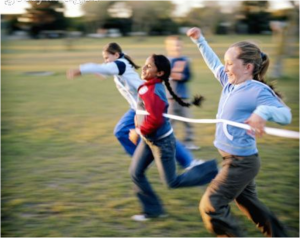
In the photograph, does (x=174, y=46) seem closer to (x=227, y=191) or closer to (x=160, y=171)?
(x=160, y=171)

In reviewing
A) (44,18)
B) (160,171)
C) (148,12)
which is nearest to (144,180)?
(160,171)

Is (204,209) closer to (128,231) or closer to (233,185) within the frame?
(233,185)

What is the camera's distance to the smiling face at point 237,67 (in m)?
2.67

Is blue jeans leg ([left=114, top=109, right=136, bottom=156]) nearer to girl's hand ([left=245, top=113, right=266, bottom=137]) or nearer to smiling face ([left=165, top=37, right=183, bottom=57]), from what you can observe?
smiling face ([left=165, top=37, right=183, bottom=57])

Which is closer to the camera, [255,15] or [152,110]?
[152,110]

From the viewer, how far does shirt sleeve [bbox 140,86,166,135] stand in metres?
3.21

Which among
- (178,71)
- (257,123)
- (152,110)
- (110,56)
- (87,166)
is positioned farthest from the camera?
(178,71)

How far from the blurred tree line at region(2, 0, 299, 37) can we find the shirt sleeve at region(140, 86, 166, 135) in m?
41.5

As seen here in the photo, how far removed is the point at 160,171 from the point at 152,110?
60 cm

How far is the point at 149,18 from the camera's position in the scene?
53000 mm

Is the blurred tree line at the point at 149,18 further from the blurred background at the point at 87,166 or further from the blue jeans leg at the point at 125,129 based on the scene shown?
the blue jeans leg at the point at 125,129

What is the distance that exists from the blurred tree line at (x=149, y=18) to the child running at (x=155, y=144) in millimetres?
41369

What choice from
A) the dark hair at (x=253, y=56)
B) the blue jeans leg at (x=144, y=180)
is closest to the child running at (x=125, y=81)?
the blue jeans leg at (x=144, y=180)

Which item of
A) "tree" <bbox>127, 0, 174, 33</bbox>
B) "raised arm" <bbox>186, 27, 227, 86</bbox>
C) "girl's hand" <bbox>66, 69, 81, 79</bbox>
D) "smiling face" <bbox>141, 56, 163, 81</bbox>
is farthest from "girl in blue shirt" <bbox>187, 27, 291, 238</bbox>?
"tree" <bbox>127, 0, 174, 33</bbox>
